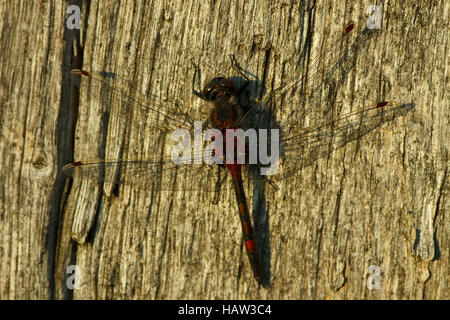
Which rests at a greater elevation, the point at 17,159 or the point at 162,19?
the point at 162,19

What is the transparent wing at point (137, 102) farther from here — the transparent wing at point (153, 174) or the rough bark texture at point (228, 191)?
the transparent wing at point (153, 174)

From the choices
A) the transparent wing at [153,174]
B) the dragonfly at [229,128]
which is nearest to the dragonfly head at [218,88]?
the dragonfly at [229,128]

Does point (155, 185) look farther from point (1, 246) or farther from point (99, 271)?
point (1, 246)

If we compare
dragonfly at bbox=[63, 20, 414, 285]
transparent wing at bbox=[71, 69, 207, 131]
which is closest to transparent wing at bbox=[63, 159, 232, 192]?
dragonfly at bbox=[63, 20, 414, 285]

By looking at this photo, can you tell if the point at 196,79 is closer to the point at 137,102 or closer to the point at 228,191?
the point at 137,102

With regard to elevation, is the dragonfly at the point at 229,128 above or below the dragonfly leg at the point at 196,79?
below

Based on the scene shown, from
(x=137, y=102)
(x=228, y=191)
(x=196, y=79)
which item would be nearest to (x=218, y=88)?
(x=196, y=79)

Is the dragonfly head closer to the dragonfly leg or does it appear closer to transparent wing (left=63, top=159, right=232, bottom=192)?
the dragonfly leg
